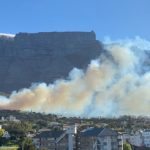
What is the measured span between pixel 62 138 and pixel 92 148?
312 inches

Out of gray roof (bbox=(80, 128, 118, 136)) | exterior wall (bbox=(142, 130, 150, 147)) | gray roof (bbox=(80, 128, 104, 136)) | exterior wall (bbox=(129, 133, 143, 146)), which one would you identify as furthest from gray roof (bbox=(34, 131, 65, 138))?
exterior wall (bbox=(142, 130, 150, 147))

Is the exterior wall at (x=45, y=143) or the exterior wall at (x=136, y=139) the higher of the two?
the exterior wall at (x=136, y=139)

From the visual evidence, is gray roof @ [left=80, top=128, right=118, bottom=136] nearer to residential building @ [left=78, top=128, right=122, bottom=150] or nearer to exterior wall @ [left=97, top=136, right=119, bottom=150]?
residential building @ [left=78, top=128, right=122, bottom=150]

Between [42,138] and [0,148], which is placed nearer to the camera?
[0,148]

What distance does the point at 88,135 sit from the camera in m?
128

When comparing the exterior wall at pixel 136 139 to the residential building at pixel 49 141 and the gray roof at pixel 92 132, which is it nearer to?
the gray roof at pixel 92 132

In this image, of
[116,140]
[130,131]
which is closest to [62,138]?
[116,140]

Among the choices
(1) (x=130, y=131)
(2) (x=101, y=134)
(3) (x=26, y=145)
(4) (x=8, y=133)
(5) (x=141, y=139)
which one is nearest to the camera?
(3) (x=26, y=145)

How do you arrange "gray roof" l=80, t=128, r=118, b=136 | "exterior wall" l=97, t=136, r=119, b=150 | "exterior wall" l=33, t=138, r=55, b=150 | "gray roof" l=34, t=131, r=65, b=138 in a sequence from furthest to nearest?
"gray roof" l=34, t=131, r=65, b=138, "exterior wall" l=33, t=138, r=55, b=150, "exterior wall" l=97, t=136, r=119, b=150, "gray roof" l=80, t=128, r=118, b=136

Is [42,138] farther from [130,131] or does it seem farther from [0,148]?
[130,131]

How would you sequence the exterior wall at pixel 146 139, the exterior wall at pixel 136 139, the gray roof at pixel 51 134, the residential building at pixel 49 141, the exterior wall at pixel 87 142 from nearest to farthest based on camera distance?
the exterior wall at pixel 87 142 → the residential building at pixel 49 141 → the gray roof at pixel 51 134 → the exterior wall at pixel 136 139 → the exterior wall at pixel 146 139

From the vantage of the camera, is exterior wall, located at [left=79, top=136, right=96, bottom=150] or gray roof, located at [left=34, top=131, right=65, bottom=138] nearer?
exterior wall, located at [left=79, top=136, right=96, bottom=150]

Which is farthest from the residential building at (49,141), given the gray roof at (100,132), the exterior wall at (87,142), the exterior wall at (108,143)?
the exterior wall at (108,143)

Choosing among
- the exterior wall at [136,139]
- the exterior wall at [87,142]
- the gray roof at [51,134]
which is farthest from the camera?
the exterior wall at [136,139]
